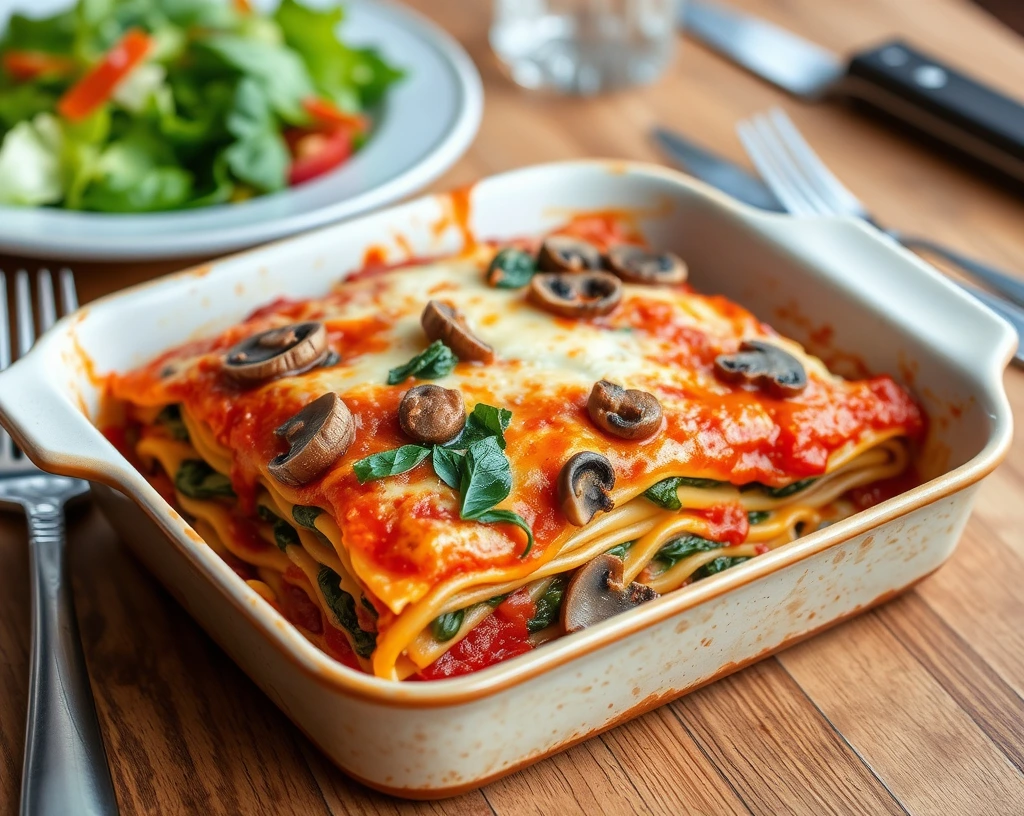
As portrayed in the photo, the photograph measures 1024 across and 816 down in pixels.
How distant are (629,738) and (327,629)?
23.8 inches

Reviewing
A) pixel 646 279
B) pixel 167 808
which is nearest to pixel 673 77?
pixel 646 279

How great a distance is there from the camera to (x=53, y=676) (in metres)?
2.15

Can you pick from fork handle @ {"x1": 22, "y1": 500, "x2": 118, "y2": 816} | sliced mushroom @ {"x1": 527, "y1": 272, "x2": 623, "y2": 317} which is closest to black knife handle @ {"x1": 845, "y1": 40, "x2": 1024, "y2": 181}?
sliced mushroom @ {"x1": 527, "y1": 272, "x2": 623, "y2": 317}

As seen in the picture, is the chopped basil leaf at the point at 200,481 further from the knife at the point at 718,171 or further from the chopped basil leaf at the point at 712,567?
the knife at the point at 718,171

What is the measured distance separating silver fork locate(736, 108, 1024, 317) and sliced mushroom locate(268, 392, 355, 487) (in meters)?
1.99

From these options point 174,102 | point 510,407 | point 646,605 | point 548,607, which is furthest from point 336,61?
point 646,605

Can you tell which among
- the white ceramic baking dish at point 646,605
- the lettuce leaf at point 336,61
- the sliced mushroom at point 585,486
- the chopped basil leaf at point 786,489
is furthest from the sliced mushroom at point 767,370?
the lettuce leaf at point 336,61

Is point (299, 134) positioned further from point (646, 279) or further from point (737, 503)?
point (737, 503)

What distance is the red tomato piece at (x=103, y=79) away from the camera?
3842mm

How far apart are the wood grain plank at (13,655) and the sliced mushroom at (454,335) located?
103 centimetres

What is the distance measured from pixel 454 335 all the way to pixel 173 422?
689 mm

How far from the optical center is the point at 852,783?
2.18 metres

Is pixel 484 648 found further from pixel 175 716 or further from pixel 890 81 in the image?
pixel 890 81

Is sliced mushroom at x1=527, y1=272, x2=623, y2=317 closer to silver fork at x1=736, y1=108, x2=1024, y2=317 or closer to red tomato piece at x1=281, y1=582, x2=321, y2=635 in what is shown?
red tomato piece at x1=281, y1=582, x2=321, y2=635
